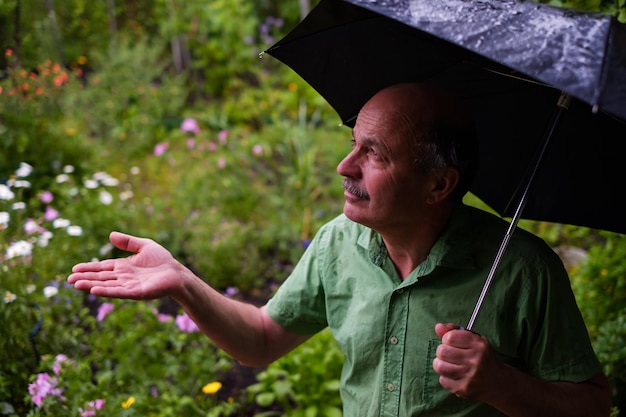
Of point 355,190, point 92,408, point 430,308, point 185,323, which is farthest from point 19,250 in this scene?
point 430,308

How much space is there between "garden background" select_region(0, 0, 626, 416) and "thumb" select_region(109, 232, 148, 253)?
77 cm

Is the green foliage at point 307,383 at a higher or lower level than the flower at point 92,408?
lower

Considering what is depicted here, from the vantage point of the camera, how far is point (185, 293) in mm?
1532

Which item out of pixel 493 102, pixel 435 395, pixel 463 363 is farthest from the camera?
pixel 493 102

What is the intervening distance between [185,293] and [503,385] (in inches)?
29.2

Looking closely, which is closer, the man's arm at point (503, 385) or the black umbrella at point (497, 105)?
the man's arm at point (503, 385)

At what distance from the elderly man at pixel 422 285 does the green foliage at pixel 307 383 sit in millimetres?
864

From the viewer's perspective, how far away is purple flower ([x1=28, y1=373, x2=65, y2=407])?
2023mm

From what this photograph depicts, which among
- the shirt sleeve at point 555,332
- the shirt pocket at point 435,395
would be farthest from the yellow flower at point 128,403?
the shirt sleeve at point 555,332

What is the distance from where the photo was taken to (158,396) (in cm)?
261

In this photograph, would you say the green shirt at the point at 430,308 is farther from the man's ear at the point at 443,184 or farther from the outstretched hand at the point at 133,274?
the outstretched hand at the point at 133,274

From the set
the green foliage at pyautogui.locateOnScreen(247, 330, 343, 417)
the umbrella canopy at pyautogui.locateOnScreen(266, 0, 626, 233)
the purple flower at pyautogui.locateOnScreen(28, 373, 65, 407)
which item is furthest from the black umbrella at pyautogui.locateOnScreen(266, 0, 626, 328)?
the purple flower at pyautogui.locateOnScreen(28, 373, 65, 407)

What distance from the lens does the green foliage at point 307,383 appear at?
2529 mm

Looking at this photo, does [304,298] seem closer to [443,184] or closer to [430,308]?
[430,308]
